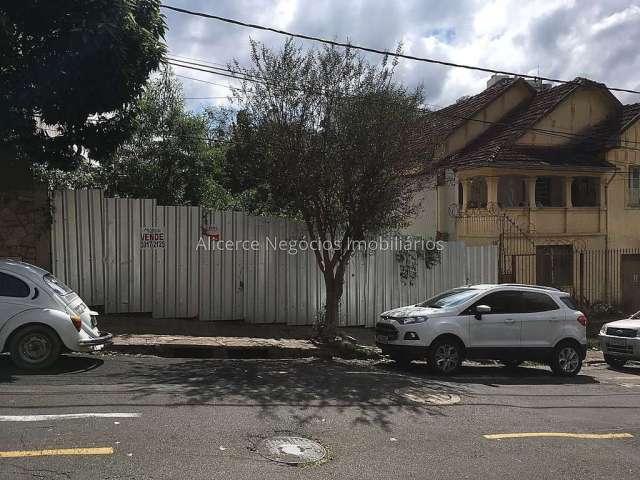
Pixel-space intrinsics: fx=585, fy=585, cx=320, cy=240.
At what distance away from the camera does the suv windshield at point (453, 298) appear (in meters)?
10.7

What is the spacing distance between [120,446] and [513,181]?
18245mm

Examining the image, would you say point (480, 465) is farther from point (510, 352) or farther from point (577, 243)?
point (577, 243)

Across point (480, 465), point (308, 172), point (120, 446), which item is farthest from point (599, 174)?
point (120, 446)

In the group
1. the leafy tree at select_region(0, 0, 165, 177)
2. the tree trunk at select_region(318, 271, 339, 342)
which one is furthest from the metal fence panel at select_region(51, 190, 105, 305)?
the tree trunk at select_region(318, 271, 339, 342)

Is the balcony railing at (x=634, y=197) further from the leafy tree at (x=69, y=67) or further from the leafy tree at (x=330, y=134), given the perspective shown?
the leafy tree at (x=69, y=67)

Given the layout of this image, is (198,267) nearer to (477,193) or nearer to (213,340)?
(213,340)

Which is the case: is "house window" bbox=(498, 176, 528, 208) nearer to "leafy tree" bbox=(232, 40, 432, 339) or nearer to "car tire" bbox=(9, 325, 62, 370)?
"leafy tree" bbox=(232, 40, 432, 339)

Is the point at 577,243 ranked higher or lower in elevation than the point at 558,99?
lower

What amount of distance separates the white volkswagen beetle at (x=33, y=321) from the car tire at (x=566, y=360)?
26.8 feet

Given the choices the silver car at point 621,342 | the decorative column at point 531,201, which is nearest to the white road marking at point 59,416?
the silver car at point 621,342

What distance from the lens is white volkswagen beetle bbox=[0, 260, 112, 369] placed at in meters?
7.71

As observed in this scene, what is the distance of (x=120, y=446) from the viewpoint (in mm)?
4988

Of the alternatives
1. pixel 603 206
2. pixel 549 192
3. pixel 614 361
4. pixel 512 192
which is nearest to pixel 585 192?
pixel 603 206

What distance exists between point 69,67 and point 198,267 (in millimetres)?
4530
